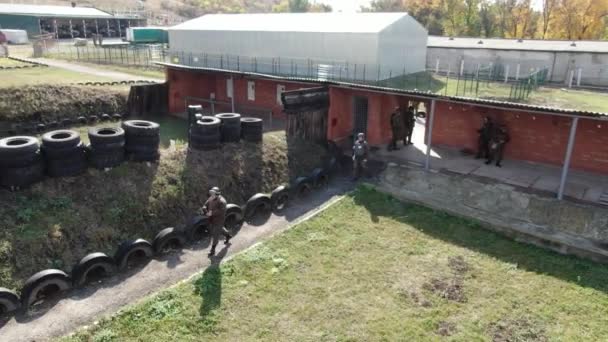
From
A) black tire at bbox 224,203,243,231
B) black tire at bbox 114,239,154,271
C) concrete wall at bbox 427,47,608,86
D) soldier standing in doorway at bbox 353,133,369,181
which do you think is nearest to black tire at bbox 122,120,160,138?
black tire at bbox 224,203,243,231

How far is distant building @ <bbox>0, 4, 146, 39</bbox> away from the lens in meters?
54.6

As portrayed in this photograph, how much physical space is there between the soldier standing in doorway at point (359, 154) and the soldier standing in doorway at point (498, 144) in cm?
468

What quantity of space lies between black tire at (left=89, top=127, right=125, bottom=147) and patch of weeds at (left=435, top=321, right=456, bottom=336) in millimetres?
9327

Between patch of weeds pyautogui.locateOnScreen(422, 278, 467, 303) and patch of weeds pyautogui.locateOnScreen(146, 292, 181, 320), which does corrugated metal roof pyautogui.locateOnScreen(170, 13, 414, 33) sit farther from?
patch of weeds pyautogui.locateOnScreen(146, 292, 181, 320)

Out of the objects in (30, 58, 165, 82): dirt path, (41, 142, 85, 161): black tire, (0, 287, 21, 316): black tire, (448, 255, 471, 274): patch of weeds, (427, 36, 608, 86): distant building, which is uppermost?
(427, 36, 608, 86): distant building

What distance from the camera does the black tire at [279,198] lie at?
1316cm

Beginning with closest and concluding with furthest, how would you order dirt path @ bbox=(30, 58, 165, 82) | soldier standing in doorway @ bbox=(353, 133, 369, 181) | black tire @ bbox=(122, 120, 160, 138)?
black tire @ bbox=(122, 120, 160, 138) → soldier standing in doorway @ bbox=(353, 133, 369, 181) → dirt path @ bbox=(30, 58, 165, 82)

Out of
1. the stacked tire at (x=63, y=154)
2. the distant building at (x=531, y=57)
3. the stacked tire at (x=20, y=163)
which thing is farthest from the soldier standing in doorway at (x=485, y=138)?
the stacked tire at (x=20, y=163)

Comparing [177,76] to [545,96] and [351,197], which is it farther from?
[545,96]

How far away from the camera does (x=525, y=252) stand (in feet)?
35.4

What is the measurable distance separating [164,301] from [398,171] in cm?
→ 990

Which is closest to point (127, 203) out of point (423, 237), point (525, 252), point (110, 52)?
point (423, 237)

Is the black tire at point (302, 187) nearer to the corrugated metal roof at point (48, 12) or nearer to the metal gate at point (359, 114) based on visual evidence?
the metal gate at point (359, 114)

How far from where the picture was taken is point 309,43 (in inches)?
838
